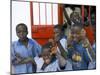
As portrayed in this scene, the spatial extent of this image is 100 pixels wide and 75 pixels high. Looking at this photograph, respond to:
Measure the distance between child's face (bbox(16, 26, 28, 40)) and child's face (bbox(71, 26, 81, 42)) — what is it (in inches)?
17.9

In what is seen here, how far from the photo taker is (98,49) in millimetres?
1997

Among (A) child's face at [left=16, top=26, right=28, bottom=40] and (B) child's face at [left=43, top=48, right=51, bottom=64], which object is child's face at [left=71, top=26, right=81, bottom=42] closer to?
(B) child's face at [left=43, top=48, right=51, bottom=64]

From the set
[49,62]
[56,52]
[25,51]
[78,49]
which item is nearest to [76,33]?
[78,49]

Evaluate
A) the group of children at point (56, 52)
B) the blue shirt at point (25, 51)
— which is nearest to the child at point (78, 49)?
the group of children at point (56, 52)

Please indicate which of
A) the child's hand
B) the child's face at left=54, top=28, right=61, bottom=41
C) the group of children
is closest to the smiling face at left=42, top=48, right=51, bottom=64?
the group of children

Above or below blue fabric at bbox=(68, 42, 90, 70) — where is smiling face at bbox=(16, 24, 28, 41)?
above

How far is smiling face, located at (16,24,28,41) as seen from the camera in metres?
1.75

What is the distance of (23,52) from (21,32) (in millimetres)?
178

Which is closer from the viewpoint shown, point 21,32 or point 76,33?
point 21,32

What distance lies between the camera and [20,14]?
1.74m

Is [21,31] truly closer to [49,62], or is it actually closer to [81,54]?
[49,62]

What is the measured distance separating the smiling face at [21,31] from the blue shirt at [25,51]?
2.1 inches

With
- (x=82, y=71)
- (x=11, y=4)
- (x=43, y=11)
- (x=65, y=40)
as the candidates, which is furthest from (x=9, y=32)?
(x=82, y=71)

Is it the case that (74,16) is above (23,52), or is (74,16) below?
above
